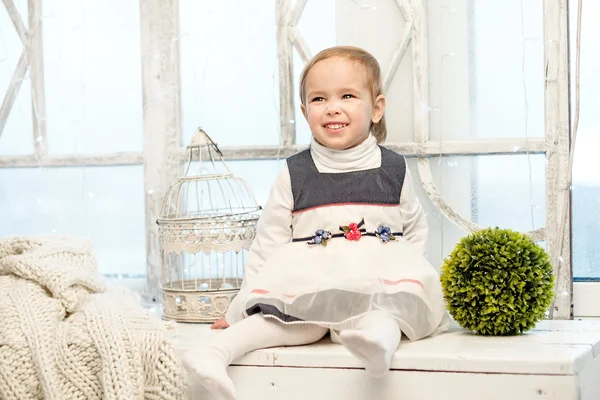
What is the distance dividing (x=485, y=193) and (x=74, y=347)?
109cm

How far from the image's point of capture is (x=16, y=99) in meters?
2.36

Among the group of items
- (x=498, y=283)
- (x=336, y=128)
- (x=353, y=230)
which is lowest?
(x=498, y=283)

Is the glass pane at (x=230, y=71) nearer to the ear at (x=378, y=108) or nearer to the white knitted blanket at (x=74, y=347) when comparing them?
the ear at (x=378, y=108)

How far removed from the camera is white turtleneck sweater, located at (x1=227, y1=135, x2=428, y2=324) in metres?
1.77

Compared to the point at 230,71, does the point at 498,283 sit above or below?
below

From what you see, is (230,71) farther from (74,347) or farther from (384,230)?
(74,347)

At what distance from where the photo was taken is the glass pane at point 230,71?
2.20 metres

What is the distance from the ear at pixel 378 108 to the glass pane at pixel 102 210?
0.83 meters

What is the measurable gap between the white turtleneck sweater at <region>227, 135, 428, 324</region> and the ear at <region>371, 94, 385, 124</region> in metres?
0.05

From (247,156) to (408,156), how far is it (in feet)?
1.50

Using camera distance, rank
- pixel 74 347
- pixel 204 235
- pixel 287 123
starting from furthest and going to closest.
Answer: pixel 287 123
pixel 204 235
pixel 74 347

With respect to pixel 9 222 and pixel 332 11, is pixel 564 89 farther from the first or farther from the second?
pixel 9 222

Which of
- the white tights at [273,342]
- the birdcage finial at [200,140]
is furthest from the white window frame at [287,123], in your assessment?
the white tights at [273,342]

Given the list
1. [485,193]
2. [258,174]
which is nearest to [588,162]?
[485,193]
